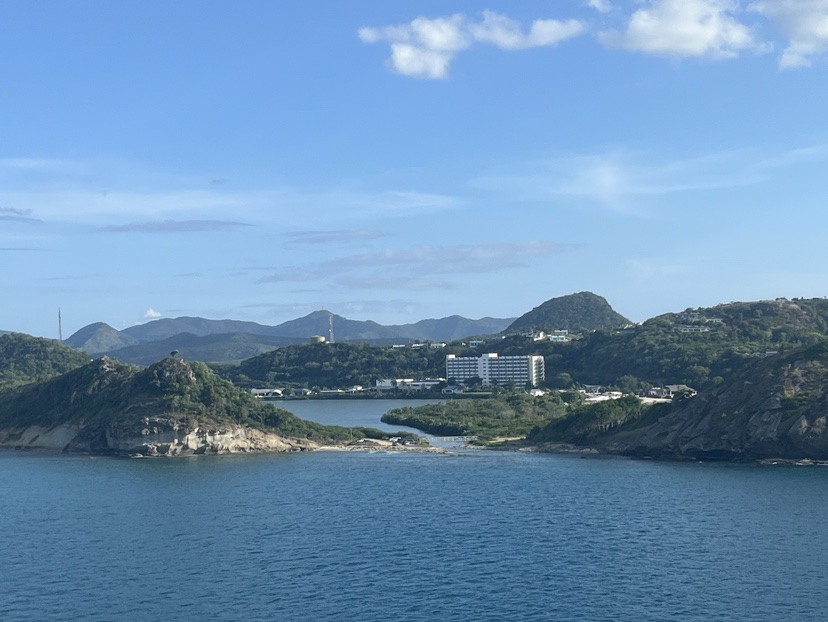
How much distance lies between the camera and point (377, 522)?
176 ft

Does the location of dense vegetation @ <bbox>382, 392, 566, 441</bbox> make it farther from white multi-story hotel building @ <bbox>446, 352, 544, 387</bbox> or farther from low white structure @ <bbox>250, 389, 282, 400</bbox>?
low white structure @ <bbox>250, 389, 282, 400</bbox>

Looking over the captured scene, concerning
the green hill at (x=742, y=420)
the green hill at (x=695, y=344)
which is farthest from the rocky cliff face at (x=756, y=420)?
the green hill at (x=695, y=344)

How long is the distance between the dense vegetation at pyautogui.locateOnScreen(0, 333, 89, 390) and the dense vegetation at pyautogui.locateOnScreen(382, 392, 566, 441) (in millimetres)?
66641

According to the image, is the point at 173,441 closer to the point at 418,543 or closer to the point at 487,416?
the point at 418,543

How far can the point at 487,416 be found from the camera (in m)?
119

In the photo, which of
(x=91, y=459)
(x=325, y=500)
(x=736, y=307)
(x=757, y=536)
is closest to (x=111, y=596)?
(x=325, y=500)

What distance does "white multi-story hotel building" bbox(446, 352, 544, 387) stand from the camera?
7308 inches

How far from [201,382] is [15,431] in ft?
70.2

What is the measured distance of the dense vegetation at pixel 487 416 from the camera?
4225 inches

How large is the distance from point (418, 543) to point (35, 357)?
455ft

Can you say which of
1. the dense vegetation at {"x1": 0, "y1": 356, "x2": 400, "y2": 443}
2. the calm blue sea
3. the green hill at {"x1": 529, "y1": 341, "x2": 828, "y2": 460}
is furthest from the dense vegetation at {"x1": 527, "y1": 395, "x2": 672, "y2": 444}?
the dense vegetation at {"x1": 0, "y1": 356, "x2": 400, "y2": 443}

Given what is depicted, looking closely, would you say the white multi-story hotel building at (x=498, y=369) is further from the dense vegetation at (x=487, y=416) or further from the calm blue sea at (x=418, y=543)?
the calm blue sea at (x=418, y=543)

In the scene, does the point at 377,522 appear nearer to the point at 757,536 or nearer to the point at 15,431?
the point at 757,536

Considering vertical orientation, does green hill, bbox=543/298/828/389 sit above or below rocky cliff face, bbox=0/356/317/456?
above
